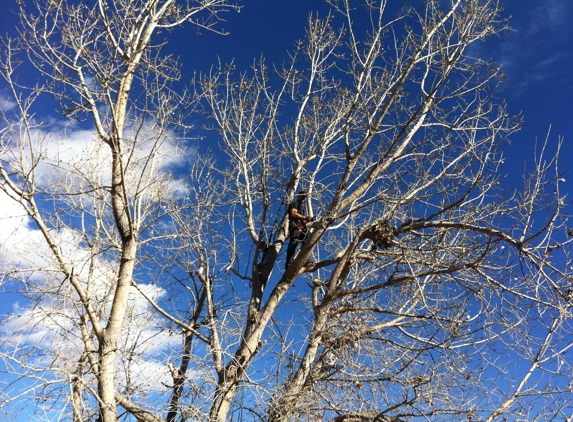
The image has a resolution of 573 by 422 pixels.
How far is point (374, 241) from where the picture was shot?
259 inches

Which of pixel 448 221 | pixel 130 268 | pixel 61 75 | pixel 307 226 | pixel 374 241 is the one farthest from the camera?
pixel 307 226

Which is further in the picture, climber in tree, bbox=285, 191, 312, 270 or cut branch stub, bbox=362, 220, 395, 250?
climber in tree, bbox=285, 191, 312, 270

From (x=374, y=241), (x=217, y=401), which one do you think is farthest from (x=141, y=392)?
(x=374, y=241)

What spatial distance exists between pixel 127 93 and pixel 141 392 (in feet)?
12.5

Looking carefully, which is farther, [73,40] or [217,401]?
[217,401]

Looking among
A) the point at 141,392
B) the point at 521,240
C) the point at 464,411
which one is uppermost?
the point at 521,240

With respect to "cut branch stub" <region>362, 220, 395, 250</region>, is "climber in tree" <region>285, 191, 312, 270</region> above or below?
above

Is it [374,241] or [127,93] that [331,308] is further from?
[127,93]

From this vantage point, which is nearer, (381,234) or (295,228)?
(381,234)

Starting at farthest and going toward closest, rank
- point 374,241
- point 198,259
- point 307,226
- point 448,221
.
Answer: point 198,259, point 307,226, point 374,241, point 448,221

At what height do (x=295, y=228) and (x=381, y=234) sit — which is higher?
(x=295, y=228)

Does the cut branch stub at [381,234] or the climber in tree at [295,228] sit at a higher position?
the climber in tree at [295,228]

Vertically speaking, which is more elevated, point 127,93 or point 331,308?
point 127,93

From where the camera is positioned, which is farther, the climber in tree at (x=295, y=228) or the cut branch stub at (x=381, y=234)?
the climber in tree at (x=295, y=228)
